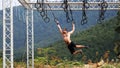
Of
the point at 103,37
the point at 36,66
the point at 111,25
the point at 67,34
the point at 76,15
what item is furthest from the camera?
the point at 76,15

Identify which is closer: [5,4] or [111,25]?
[5,4]

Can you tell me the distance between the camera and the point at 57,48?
54.9 metres

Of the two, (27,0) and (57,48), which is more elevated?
(27,0)

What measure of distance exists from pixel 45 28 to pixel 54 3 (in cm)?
13423

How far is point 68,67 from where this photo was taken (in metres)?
33.7

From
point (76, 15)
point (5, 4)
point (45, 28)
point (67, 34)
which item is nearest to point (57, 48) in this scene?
point (5, 4)

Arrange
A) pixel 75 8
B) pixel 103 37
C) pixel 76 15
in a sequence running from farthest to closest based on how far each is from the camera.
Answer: pixel 76 15 → pixel 103 37 → pixel 75 8

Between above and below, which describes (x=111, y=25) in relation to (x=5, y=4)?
below

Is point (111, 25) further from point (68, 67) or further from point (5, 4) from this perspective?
point (5, 4)

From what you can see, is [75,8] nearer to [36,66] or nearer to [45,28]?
[36,66]

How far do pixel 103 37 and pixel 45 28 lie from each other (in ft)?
364

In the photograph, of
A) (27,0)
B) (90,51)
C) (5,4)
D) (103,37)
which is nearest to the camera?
(5,4)

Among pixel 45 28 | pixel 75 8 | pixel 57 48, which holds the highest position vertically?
pixel 75 8


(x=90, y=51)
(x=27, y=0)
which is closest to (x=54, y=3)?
(x=27, y=0)
